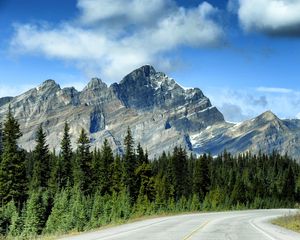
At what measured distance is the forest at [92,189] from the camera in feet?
163

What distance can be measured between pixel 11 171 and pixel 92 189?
24.8 metres

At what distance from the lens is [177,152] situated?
12031cm

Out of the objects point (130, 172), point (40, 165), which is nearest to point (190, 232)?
point (40, 165)

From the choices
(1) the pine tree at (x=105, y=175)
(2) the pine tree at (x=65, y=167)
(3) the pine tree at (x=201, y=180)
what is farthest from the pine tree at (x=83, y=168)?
(3) the pine tree at (x=201, y=180)

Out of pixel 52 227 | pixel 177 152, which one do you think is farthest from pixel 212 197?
pixel 52 227

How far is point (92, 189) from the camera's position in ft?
268

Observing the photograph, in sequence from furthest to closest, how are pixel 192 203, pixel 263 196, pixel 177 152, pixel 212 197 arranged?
pixel 263 196, pixel 177 152, pixel 212 197, pixel 192 203

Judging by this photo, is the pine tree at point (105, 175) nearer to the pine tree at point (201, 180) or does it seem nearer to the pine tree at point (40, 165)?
the pine tree at point (40, 165)

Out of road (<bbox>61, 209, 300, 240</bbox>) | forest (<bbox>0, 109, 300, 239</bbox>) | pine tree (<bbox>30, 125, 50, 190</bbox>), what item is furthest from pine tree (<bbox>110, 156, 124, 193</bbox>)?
road (<bbox>61, 209, 300, 240</bbox>)

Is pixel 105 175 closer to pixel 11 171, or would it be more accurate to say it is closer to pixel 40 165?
pixel 40 165

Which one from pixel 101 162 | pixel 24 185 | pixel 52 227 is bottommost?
pixel 52 227

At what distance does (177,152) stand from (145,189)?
31.7 metres

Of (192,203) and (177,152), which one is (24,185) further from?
(177,152)

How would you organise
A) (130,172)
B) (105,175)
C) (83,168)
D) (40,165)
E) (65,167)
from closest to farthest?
(40,165), (83,168), (65,167), (105,175), (130,172)
